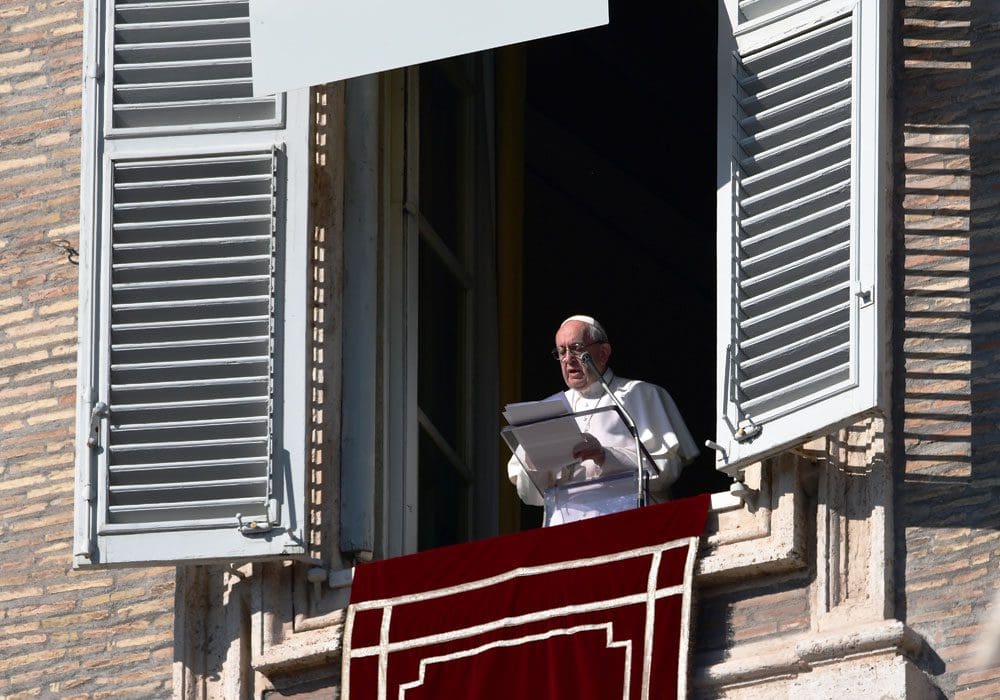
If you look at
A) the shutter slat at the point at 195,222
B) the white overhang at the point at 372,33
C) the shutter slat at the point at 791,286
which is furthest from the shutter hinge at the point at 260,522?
the shutter slat at the point at 791,286

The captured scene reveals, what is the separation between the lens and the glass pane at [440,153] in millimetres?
10906

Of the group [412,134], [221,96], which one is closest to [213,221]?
[221,96]

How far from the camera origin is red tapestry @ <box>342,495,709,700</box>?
8836mm

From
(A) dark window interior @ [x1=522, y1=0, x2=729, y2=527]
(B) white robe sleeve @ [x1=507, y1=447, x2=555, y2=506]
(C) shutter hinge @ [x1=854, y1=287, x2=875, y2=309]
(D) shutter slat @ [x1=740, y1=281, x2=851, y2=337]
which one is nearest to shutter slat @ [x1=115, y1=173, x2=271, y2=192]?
(B) white robe sleeve @ [x1=507, y1=447, x2=555, y2=506]

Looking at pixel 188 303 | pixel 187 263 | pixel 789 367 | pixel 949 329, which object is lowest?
pixel 789 367

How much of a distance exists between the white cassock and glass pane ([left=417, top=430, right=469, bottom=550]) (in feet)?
2.11

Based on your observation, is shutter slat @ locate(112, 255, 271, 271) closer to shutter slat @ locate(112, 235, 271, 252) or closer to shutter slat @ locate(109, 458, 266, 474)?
shutter slat @ locate(112, 235, 271, 252)

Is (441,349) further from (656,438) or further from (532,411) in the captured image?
(532,411)

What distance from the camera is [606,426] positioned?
9.70 m

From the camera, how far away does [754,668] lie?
8.75 meters

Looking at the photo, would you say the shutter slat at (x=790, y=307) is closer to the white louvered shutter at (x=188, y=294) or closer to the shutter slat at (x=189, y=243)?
the white louvered shutter at (x=188, y=294)

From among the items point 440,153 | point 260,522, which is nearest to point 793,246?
point 260,522

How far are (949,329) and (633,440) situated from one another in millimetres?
1093

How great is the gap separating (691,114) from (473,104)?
10.4ft
